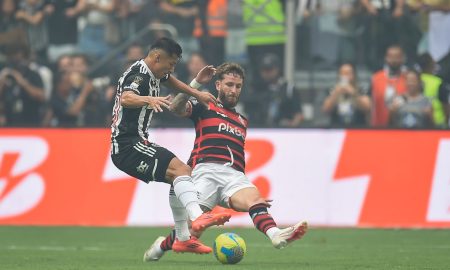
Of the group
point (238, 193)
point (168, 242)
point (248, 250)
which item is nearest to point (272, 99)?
point (248, 250)

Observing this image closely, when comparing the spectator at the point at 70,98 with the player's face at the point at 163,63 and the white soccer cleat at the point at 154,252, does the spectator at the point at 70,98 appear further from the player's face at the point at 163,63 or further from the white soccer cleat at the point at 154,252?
the player's face at the point at 163,63

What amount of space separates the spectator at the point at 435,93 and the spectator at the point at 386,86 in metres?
0.32

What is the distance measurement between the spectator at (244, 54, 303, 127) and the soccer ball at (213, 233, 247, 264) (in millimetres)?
6372

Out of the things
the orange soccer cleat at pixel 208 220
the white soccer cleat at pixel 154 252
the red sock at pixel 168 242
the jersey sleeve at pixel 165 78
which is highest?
the jersey sleeve at pixel 165 78

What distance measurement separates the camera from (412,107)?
15.9 meters

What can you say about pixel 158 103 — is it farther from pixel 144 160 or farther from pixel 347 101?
pixel 347 101

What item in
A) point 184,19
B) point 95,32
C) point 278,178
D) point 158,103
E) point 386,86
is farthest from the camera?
point 95,32

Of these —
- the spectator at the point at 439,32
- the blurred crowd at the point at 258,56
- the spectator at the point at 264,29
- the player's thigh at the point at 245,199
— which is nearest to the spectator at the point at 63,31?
the blurred crowd at the point at 258,56

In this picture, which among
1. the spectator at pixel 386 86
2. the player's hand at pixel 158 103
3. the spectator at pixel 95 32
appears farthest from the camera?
the spectator at pixel 95 32

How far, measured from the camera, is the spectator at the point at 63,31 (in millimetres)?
17016

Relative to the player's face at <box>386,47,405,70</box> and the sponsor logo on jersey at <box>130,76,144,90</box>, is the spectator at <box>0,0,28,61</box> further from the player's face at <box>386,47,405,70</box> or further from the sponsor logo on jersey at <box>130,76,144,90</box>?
the sponsor logo on jersey at <box>130,76,144,90</box>

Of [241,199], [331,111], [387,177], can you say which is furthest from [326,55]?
[241,199]

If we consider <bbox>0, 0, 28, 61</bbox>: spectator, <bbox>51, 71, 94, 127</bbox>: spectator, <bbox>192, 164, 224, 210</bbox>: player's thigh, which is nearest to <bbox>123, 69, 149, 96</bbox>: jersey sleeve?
<bbox>192, 164, 224, 210</bbox>: player's thigh

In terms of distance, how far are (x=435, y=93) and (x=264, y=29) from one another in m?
2.71
